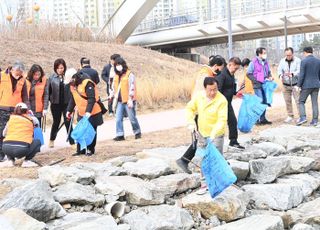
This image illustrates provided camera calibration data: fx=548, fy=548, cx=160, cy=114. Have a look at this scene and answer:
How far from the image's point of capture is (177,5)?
47.9 metres

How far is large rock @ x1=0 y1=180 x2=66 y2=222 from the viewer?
17.5 feet

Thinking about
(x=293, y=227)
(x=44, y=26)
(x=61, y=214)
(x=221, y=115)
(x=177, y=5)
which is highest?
(x=177, y=5)

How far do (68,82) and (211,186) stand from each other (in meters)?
3.77

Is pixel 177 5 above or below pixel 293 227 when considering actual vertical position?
above

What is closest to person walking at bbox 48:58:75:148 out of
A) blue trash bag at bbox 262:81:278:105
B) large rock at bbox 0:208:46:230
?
large rock at bbox 0:208:46:230

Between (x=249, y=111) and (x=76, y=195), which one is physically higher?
(x=249, y=111)

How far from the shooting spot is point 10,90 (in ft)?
27.1

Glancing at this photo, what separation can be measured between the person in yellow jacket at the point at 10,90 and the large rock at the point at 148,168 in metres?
2.25

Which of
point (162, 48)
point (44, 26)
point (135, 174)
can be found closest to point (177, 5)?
point (162, 48)

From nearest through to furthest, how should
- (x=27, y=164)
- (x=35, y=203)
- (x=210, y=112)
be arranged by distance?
1. (x=35, y=203)
2. (x=210, y=112)
3. (x=27, y=164)

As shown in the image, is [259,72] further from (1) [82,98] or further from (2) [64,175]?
(2) [64,175]

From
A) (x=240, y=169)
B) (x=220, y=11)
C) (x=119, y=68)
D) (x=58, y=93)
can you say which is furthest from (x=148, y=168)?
(x=220, y=11)

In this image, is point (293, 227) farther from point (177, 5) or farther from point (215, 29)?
point (177, 5)

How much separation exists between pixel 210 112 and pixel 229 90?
2.26 meters
